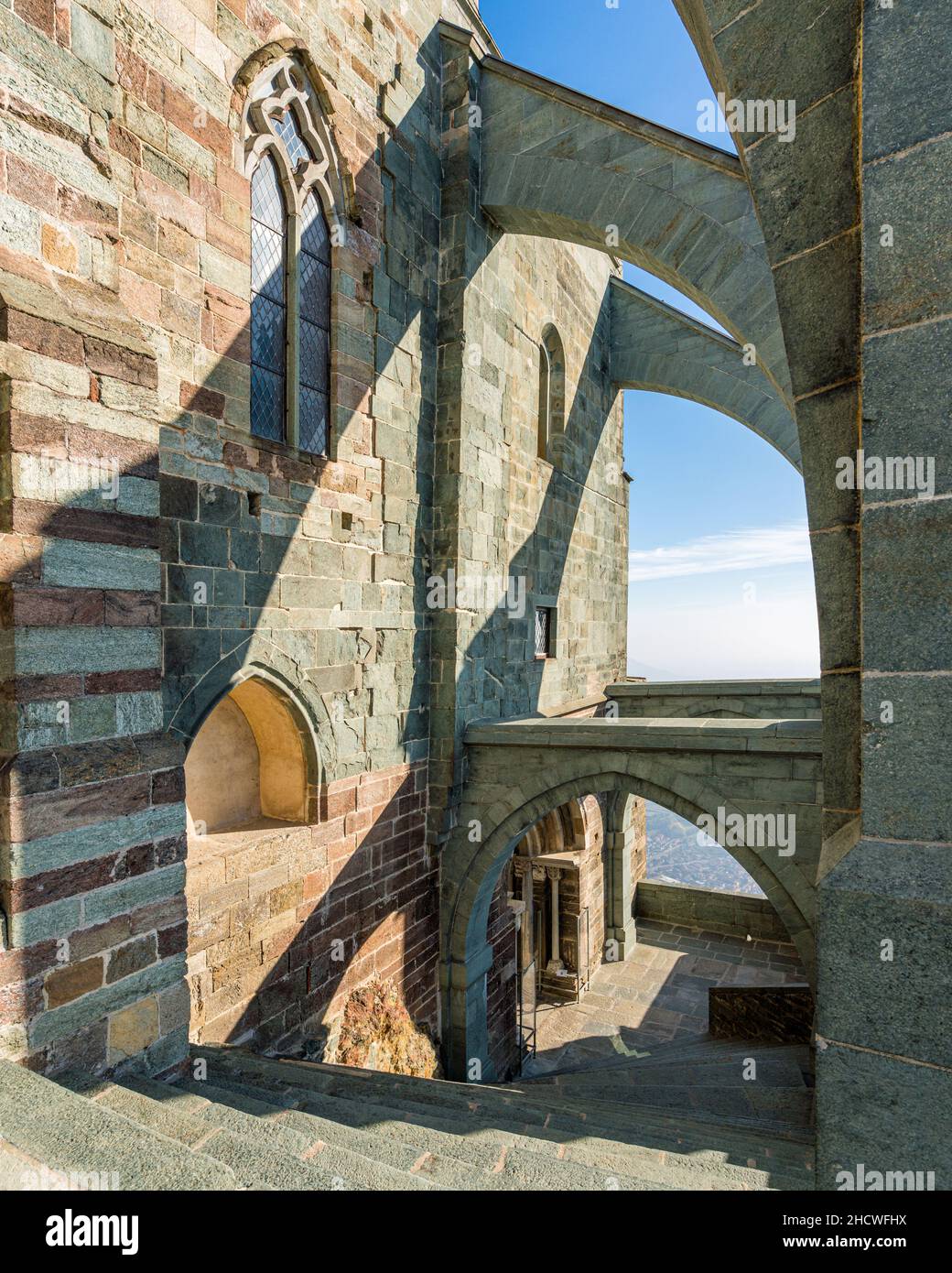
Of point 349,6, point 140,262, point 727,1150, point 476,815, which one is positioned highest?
point 349,6

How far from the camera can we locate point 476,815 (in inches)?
280

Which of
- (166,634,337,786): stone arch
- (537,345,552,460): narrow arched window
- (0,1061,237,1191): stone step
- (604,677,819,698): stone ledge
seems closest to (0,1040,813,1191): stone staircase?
(0,1061,237,1191): stone step

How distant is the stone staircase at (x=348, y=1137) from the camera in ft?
5.62

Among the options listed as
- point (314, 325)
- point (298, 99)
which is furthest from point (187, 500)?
point (298, 99)

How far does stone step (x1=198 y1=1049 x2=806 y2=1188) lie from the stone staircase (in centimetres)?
1

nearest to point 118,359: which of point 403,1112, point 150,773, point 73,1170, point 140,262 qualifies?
point 140,262

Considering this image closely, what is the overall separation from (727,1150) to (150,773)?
10.7 ft

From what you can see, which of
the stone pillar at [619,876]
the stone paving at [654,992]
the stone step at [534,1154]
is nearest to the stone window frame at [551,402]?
the stone pillar at [619,876]

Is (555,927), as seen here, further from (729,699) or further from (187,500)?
(187,500)

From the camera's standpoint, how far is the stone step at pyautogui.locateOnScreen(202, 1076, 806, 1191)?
208cm

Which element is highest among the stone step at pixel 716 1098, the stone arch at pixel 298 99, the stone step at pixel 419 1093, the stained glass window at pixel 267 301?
the stone arch at pixel 298 99

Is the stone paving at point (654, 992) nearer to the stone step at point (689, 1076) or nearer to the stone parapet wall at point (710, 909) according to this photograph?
the stone parapet wall at point (710, 909)

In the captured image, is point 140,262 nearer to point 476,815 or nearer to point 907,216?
point 907,216

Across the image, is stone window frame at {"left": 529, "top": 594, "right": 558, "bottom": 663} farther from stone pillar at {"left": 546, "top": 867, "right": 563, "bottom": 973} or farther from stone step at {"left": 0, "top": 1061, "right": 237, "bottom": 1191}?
stone step at {"left": 0, "top": 1061, "right": 237, "bottom": 1191}
